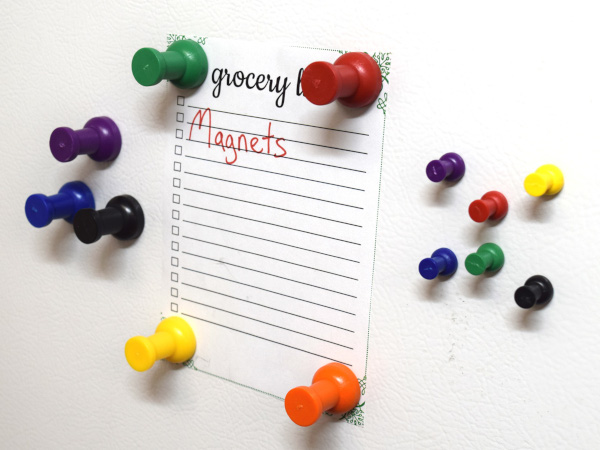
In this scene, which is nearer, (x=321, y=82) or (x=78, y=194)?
(x=321, y=82)

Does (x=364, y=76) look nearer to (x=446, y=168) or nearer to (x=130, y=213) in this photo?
(x=446, y=168)

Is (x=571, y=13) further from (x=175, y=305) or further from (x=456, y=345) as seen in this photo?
(x=175, y=305)

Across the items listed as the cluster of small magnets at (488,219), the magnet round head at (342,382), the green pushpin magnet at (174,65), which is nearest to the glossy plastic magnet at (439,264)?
the cluster of small magnets at (488,219)

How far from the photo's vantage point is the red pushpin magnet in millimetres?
600

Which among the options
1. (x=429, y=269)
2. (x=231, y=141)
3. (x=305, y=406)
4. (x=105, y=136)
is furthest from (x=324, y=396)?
(x=105, y=136)

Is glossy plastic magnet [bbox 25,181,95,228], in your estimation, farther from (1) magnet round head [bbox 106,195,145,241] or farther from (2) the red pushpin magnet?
(2) the red pushpin magnet

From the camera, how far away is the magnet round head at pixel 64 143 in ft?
2.45


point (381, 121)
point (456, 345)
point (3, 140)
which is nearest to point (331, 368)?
point (456, 345)

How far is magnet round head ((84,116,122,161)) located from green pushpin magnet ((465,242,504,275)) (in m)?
0.41

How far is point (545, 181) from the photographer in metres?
0.55

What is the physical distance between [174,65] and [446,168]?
28 cm

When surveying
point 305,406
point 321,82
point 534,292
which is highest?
point 321,82

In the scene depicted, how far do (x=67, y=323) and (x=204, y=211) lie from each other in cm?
26

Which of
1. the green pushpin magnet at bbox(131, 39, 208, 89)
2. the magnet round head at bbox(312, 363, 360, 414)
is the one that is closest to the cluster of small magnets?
the magnet round head at bbox(312, 363, 360, 414)
